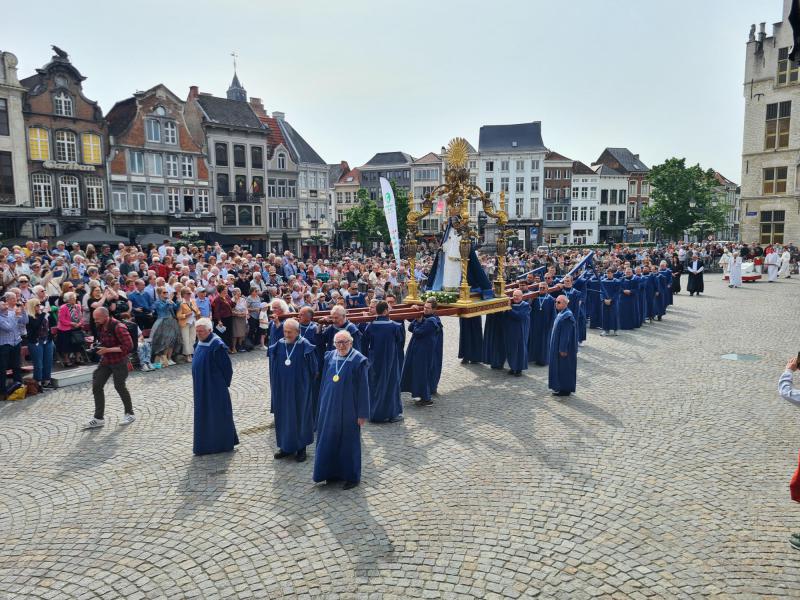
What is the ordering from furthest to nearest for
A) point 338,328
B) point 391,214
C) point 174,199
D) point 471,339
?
point 174,199 → point 391,214 → point 471,339 → point 338,328

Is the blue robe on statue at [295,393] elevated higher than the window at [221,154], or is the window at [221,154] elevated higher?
the window at [221,154]

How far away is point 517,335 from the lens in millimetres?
13008

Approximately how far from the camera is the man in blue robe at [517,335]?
12867mm

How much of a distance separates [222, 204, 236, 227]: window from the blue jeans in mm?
37987

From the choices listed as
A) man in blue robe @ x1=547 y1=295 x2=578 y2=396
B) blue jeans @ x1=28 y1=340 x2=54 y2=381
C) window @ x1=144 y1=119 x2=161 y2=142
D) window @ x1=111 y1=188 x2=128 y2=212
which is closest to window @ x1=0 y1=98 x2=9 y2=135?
window @ x1=111 y1=188 x2=128 y2=212

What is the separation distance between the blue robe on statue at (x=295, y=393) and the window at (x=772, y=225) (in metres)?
42.3

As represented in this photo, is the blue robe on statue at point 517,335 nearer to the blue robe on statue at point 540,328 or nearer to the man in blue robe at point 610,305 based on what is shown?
the blue robe on statue at point 540,328

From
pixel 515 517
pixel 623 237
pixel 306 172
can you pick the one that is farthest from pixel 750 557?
pixel 623 237

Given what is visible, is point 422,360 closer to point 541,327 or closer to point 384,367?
point 384,367

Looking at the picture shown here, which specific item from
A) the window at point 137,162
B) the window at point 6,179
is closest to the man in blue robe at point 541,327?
the window at point 6,179

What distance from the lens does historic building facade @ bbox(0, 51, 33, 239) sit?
1320 inches

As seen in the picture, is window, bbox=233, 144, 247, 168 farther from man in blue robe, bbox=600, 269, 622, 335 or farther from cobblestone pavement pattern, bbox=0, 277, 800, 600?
cobblestone pavement pattern, bbox=0, 277, 800, 600

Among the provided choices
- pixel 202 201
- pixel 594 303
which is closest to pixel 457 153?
pixel 594 303

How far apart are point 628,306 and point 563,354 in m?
9.03
